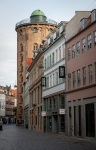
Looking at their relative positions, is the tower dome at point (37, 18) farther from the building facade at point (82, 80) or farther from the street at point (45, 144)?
the street at point (45, 144)

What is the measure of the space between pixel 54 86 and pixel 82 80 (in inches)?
541

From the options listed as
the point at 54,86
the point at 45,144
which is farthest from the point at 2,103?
the point at 45,144

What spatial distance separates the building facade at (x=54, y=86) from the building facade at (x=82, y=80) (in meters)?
2.37

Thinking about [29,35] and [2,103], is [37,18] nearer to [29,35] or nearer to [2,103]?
[29,35]

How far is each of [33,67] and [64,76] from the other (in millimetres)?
31773

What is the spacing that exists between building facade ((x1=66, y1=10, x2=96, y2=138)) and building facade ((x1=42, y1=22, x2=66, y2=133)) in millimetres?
2365

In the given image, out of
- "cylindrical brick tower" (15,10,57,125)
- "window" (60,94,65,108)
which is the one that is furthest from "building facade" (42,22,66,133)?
"cylindrical brick tower" (15,10,57,125)

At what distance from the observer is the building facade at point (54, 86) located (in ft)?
169

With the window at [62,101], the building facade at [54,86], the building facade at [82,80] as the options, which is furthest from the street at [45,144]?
the window at [62,101]

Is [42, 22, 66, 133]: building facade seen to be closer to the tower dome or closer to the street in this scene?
the street

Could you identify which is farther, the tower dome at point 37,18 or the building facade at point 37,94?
the tower dome at point 37,18

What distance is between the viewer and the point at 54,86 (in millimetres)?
56000

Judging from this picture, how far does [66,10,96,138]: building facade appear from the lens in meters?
39.3

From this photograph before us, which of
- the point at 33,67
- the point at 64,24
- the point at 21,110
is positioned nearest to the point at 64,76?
the point at 64,24
